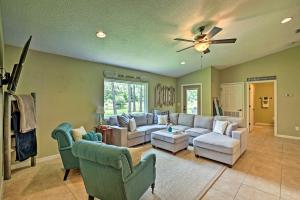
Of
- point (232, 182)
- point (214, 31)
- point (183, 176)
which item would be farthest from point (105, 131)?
point (214, 31)

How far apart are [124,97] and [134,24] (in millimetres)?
3044

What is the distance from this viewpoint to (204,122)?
4953 millimetres

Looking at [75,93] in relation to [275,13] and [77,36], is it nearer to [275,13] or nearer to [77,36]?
[77,36]

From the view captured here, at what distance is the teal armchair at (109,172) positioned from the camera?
1.61m

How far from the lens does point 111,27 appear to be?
2949 mm

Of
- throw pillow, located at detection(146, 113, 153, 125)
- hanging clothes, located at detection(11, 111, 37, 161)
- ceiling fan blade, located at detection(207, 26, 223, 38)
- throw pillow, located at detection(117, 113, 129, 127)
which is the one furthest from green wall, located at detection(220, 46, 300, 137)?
hanging clothes, located at detection(11, 111, 37, 161)

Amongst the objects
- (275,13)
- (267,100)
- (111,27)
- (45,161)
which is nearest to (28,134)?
(45,161)

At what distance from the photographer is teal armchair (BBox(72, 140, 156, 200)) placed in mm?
1606

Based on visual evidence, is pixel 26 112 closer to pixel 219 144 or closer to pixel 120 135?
pixel 120 135

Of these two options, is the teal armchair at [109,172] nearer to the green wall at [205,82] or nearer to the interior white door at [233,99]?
the green wall at [205,82]

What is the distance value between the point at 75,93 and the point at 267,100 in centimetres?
906

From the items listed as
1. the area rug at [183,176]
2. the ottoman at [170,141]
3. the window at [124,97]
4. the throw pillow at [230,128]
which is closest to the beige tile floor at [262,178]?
the area rug at [183,176]

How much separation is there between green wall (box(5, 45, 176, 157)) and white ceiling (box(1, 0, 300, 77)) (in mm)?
249

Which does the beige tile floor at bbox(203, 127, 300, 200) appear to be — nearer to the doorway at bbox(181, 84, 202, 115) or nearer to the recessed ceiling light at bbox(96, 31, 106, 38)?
the doorway at bbox(181, 84, 202, 115)
